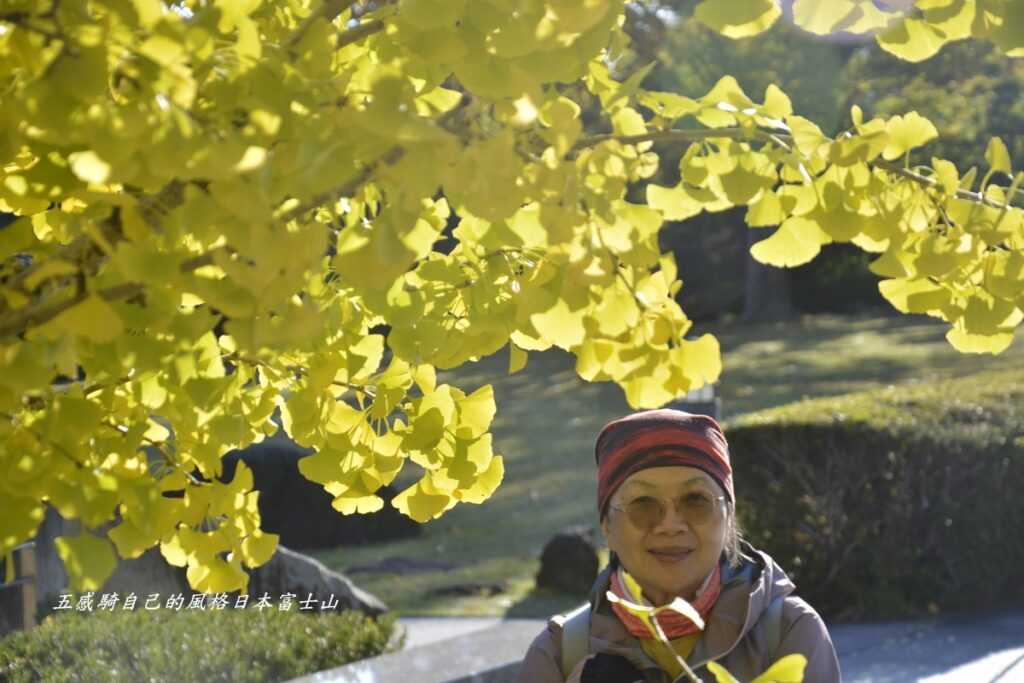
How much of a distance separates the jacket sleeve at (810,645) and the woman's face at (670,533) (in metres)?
0.18

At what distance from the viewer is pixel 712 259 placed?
2962 centimetres

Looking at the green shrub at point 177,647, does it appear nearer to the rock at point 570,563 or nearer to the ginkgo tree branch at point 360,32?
the rock at point 570,563

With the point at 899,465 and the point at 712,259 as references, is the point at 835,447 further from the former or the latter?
the point at 712,259

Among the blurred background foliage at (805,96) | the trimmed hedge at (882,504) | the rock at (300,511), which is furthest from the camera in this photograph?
the blurred background foliage at (805,96)

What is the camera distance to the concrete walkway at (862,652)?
15.3 feet

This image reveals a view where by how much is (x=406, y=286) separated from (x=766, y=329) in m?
25.8

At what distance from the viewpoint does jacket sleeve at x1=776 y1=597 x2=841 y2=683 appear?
97.6 inches

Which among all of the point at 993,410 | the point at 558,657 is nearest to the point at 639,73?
the point at 558,657

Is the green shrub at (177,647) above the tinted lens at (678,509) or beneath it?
beneath

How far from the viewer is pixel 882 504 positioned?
24.0 feet

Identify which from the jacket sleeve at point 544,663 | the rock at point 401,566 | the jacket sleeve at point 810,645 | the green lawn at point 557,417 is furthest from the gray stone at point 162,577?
the jacket sleeve at point 810,645

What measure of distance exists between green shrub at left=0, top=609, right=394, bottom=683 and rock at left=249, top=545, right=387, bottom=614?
0.76 m

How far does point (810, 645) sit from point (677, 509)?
0.34m

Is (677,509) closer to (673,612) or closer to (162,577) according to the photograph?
(673,612)
